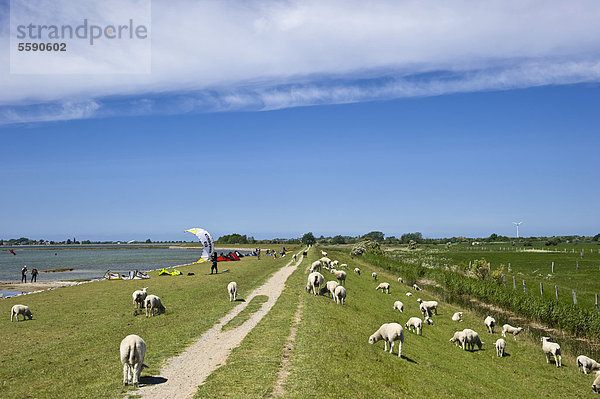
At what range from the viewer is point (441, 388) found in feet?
65.2

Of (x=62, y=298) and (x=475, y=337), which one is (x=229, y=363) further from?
(x=62, y=298)

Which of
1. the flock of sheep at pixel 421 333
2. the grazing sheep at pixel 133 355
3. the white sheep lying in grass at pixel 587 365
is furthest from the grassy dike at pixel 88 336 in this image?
the white sheep lying in grass at pixel 587 365

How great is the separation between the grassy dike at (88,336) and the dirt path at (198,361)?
651 mm

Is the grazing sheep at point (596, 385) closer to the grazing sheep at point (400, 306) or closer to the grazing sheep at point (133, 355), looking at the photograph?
the grazing sheep at point (400, 306)

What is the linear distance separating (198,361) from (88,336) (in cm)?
1160

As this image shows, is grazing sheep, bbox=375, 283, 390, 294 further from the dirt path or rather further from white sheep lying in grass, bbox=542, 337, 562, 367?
the dirt path

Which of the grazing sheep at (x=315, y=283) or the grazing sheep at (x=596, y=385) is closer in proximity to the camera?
the grazing sheep at (x=596, y=385)

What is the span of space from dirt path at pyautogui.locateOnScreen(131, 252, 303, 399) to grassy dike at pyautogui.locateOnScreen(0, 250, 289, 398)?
2.14 ft

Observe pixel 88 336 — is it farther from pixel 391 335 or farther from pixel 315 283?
pixel 391 335

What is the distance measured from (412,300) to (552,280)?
41.1 metres

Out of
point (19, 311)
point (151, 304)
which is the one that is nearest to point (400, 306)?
point (151, 304)

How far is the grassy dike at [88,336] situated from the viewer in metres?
17.0

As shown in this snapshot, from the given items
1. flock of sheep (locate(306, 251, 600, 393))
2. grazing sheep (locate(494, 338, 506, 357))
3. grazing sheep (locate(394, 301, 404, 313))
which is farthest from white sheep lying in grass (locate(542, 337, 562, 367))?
grazing sheep (locate(394, 301, 404, 313))

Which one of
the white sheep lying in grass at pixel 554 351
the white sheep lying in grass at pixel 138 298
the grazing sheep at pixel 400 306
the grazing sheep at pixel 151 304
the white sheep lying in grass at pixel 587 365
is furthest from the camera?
the grazing sheep at pixel 400 306
